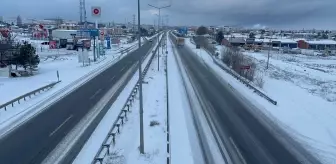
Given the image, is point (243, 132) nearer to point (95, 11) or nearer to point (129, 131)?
point (129, 131)

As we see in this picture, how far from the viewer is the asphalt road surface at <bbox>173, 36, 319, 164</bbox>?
→ 16.5 metres

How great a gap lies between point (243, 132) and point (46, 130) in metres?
11.7

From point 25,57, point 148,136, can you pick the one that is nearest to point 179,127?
point 148,136

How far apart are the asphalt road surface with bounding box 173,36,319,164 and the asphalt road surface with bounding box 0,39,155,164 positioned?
7.08 metres

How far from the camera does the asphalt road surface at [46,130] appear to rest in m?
16.5

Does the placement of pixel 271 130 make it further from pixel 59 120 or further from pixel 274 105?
pixel 59 120

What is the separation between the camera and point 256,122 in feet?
74.4

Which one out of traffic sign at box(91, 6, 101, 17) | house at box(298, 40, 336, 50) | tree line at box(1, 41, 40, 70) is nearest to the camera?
tree line at box(1, 41, 40, 70)

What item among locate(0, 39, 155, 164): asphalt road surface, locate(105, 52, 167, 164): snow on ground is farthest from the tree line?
locate(105, 52, 167, 164): snow on ground

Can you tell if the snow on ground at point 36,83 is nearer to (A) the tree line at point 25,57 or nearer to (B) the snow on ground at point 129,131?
(A) the tree line at point 25,57

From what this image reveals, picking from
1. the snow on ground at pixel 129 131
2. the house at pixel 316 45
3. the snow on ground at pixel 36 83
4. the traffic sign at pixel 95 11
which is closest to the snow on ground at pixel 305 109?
the snow on ground at pixel 129 131

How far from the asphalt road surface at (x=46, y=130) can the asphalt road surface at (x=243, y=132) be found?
7.08m

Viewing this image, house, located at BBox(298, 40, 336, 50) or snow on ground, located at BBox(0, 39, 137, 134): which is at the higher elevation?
house, located at BBox(298, 40, 336, 50)

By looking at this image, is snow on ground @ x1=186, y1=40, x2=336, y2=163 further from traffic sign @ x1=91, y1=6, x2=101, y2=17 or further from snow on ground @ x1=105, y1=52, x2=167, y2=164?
traffic sign @ x1=91, y1=6, x2=101, y2=17
